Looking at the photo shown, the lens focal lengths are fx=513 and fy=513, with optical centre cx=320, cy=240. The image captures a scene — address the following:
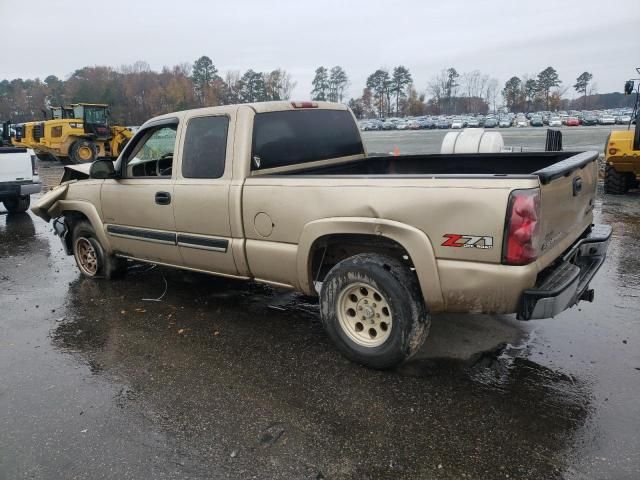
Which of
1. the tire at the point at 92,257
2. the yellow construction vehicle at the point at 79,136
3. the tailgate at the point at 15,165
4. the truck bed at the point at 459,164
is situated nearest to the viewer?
the truck bed at the point at 459,164

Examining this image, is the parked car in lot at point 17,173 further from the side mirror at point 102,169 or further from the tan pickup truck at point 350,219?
the side mirror at point 102,169

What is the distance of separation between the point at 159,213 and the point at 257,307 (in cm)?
133

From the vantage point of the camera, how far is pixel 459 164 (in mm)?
5113

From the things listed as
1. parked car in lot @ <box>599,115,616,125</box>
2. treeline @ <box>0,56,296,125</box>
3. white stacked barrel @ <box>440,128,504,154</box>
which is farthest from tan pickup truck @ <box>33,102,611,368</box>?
treeline @ <box>0,56,296,125</box>

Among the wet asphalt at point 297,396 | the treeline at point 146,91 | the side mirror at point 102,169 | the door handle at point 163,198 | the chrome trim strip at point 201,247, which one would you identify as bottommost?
the wet asphalt at point 297,396

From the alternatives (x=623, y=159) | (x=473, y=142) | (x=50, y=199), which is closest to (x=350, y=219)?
(x=50, y=199)

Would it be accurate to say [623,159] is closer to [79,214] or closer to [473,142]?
[473,142]

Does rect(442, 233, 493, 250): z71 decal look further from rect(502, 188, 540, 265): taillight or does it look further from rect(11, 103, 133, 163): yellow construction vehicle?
rect(11, 103, 133, 163): yellow construction vehicle

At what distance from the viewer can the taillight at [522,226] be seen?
2988 millimetres

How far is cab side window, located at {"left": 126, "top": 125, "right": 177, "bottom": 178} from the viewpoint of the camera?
5266 millimetres

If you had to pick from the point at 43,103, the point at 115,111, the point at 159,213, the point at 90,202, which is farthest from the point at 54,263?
→ the point at 43,103

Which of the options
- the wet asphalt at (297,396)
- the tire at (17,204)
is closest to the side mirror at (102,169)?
the wet asphalt at (297,396)

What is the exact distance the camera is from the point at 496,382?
140 inches

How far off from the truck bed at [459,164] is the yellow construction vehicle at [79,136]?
2065cm
